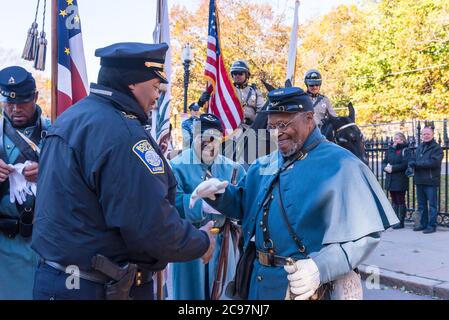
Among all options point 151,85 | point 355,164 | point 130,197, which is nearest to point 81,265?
point 130,197

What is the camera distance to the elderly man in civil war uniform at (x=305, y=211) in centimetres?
278

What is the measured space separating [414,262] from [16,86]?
256 inches

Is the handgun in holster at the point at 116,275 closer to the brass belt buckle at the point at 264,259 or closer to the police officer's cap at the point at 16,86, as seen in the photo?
the brass belt buckle at the point at 264,259

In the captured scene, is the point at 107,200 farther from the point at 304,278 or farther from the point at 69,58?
the point at 69,58

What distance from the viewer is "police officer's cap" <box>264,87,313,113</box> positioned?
10.6ft

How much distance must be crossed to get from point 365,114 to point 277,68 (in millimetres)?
5954

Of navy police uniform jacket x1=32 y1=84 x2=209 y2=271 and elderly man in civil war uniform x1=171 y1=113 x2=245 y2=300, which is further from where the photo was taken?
elderly man in civil war uniform x1=171 y1=113 x2=245 y2=300

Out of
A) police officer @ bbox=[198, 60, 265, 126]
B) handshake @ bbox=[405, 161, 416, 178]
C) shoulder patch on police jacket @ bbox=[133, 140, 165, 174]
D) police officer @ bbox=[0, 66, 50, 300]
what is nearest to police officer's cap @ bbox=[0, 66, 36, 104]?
police officer @ bbox=[0, 66, 50, 300]

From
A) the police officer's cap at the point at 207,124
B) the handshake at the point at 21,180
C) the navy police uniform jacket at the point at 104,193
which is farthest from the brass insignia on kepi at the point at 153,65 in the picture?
the police officer's cap at the point at 207,124

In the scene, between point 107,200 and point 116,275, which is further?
point 116,275

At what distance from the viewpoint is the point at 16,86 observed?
4.10m

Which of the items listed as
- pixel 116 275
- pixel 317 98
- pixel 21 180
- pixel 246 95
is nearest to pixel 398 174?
pixel 317 98

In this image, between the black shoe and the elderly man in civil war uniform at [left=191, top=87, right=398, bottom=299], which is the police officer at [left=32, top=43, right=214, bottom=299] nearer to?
the elderly man in civil war uniform at [left=191, top=87, right=398, bottom=299]

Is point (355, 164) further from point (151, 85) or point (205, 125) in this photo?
point (205, 125)
